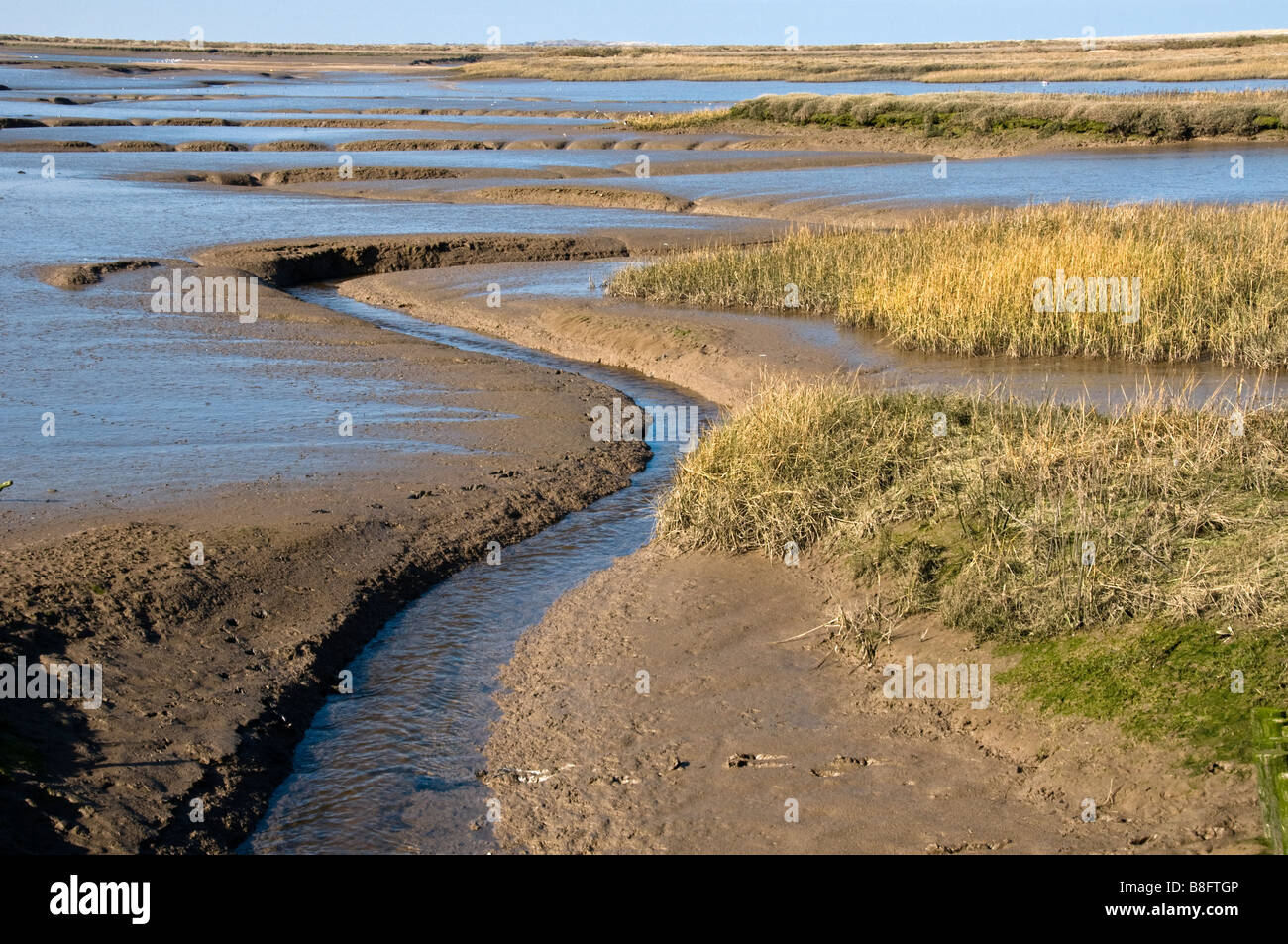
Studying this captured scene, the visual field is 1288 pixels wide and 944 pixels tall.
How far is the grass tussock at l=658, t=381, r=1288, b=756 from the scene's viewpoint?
6039 millimetres

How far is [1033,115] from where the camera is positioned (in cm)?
4347

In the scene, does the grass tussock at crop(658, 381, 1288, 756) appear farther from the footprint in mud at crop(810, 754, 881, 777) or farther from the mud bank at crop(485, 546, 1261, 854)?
the footprint in mud at crop(810, 754, 881, 777)

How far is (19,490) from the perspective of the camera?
943 cm

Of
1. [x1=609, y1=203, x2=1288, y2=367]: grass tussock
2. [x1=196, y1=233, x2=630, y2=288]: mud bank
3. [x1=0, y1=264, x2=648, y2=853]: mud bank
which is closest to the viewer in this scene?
[x1=0, y1=264, x2=648, y2=853]: mud bank

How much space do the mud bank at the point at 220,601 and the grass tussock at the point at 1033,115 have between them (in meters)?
35.1

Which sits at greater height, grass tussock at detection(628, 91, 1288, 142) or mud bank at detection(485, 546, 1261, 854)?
grass tussock at detection(628, 91, 1288, 142)

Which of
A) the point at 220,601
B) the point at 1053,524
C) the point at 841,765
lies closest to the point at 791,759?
the point at 841,765

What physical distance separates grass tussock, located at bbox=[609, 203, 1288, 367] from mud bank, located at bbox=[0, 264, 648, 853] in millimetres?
4850

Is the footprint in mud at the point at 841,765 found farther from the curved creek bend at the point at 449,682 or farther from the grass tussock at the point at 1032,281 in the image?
the grass tussock at the point at 1032,281

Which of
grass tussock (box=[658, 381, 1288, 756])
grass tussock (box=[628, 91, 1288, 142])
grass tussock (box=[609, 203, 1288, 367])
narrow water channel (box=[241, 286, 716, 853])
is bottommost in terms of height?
narrow water channel (box=[241, 286, 716, 853])

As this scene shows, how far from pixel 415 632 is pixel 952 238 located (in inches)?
484

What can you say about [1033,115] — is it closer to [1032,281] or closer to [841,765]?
[1032,281]

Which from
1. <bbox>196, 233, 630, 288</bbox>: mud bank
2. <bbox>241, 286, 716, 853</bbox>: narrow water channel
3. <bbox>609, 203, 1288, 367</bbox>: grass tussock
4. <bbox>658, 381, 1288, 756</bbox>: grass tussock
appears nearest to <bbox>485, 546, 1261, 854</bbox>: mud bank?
<bbox>241, 286, 716, 853</bbox>: narrow water channel
